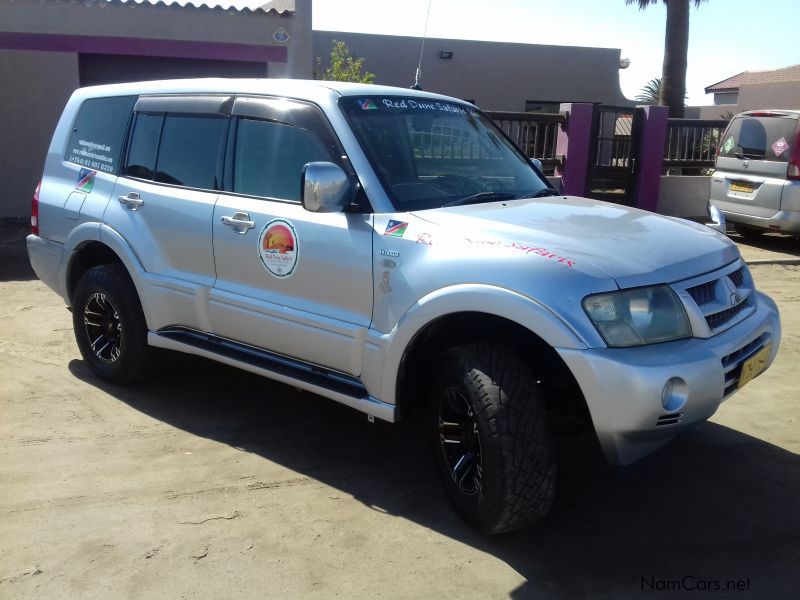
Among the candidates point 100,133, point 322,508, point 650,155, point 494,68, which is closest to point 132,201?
point 100,133

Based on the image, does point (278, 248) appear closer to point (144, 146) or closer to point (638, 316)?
point (144, 146)

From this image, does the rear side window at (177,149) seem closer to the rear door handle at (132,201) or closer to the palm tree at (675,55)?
the rear door handle at (132,201)

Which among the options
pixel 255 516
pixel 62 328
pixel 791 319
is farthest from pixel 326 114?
pixel 791 319

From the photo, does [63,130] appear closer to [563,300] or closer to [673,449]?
[563,300]

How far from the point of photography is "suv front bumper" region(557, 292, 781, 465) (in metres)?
3.15

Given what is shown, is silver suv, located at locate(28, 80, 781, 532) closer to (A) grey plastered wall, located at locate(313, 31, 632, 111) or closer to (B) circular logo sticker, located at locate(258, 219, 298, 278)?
(B) circular logo sticker, located at locate(258, 219, 298, 278)

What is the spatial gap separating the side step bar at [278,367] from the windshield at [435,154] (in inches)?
34.7

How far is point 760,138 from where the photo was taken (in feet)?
36.4

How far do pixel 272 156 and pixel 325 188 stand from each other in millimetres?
765

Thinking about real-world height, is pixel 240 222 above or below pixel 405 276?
above

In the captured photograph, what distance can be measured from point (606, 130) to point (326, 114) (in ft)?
31.8

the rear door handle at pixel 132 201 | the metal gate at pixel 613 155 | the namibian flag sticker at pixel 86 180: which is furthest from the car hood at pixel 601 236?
the metal gate at pixel 613 155

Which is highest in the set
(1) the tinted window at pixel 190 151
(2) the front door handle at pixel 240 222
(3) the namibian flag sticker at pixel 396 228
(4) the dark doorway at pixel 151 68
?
(4) the dark doorway at pixel 151 68

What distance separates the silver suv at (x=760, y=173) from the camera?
10.5 m
